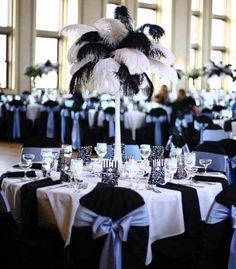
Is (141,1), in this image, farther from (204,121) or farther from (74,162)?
(74,162)

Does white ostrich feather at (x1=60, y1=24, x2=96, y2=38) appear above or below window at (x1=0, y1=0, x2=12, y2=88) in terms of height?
below

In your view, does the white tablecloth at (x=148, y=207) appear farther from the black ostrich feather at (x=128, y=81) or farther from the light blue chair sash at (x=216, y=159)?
the light blue chair sash at (x=216, y=159)

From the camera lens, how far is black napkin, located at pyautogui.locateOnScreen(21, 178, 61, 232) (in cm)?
350

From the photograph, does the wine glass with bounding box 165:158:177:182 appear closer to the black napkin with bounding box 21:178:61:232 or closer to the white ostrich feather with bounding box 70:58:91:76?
the black napkin with bounding box 21:178:61:232

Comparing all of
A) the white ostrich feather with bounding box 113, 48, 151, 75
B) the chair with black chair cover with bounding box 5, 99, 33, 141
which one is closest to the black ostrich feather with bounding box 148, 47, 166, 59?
the white ostrich feather with bounding box 113, 48, 151, 75

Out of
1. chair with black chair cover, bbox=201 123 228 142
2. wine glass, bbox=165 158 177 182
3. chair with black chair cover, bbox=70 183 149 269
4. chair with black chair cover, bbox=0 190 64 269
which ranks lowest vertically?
chair with black chair cover, bbox=0 190 64 269

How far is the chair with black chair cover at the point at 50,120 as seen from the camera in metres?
11.6

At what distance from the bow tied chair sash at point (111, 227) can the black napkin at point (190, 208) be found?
624 mm

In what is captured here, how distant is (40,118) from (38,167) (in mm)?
7631

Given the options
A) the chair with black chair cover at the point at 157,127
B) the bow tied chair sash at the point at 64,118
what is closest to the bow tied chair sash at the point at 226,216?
the chair with black chair cover at the point at 157,127

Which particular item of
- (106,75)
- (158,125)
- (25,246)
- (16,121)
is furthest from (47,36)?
(25,246)

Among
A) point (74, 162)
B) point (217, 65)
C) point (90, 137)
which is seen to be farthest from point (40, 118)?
point (74, 162)

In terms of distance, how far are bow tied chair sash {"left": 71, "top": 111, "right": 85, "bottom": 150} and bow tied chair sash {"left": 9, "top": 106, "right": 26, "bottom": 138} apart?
160 centimetres

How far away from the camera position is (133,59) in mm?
3686
